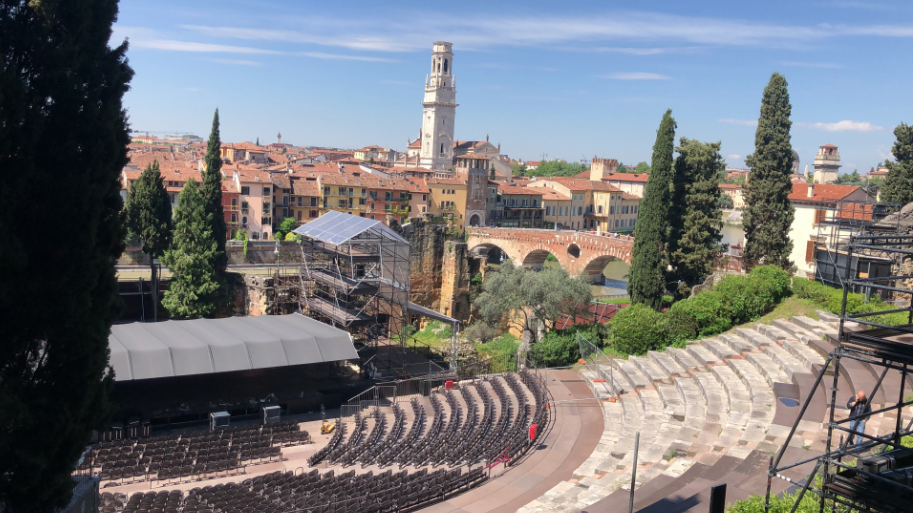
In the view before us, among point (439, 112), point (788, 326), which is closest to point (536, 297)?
point (788, 326)

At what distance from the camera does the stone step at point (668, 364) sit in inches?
811

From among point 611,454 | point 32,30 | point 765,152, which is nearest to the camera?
point 32,30

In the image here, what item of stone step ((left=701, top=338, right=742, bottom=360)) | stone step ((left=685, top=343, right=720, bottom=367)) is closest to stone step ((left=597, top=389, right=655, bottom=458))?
stone step ((left=685, top=343, right=720, bottom=367))

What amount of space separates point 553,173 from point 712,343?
437 feet

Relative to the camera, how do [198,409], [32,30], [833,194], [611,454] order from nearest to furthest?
[32,30], [611,454], [198,409], [833,194]

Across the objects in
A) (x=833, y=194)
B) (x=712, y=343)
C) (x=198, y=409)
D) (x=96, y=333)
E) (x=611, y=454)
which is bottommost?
(x=198, y=409)

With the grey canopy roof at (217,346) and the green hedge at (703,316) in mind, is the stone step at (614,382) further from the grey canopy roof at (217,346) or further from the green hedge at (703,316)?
the grey canopy roof at (217,346)

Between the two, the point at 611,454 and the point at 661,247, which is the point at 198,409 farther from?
the point at 661,247

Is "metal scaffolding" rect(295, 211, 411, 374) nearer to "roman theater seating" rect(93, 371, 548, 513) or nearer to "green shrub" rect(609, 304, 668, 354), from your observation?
"roman theater seating" rect(93, 371, 548, 513)

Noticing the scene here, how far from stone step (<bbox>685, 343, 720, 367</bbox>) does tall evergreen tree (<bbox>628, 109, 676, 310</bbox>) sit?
6.68m

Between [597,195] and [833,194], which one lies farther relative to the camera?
[597,195]

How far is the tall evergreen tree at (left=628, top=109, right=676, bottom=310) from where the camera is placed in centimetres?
2938

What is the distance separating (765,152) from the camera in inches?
1222

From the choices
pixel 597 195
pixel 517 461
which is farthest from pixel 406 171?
pixel 517 461
